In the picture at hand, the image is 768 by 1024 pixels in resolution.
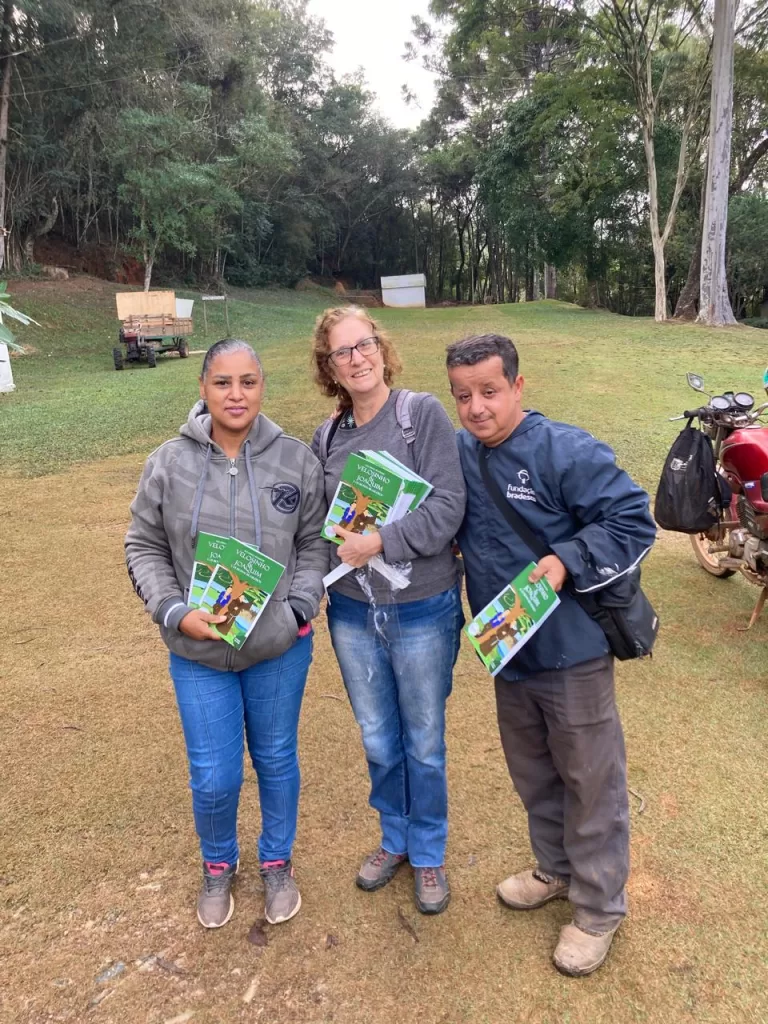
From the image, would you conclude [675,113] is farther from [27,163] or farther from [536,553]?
[536,553]

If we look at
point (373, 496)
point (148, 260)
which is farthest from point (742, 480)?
point (148, 260)

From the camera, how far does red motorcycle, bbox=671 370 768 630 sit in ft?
12.0

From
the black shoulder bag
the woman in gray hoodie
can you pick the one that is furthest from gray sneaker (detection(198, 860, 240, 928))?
the black shoulder bag

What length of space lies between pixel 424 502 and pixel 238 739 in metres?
0.86

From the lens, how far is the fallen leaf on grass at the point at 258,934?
207 centimetres

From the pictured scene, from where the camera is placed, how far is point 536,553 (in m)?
1.85

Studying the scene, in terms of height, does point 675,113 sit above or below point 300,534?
above

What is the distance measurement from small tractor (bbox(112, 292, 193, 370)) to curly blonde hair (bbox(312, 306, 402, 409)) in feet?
47.7

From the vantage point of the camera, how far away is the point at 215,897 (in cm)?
215

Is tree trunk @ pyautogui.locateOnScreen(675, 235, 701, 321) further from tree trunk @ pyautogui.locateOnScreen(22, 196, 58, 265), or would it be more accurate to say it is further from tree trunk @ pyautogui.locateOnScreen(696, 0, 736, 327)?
tree trunk @ pyautogui.locateOnScreen(22, 196, 58, 265)

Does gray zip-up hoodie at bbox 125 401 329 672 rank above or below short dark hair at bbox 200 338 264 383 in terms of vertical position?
below

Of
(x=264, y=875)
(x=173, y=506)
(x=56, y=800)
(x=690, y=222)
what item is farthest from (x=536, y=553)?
(x=690, y=222)

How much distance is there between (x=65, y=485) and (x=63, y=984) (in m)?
5.61

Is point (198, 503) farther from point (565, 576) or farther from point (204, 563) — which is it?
point (565, 576)
